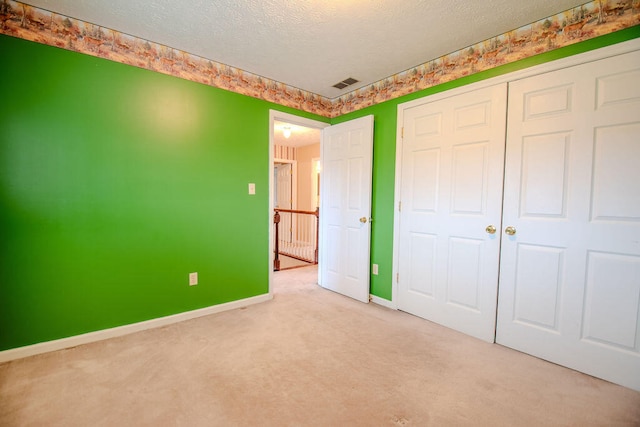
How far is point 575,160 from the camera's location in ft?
6.26

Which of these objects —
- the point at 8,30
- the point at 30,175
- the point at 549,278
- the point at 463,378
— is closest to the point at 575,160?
the point at 549,278

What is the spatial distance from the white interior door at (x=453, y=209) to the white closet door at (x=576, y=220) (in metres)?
0.11

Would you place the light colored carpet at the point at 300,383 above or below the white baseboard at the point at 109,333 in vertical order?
below

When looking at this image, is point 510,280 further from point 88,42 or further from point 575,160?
point 88,42

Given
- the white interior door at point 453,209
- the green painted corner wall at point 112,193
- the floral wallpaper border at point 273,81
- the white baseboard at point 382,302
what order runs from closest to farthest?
the floral wallpaper border at point 273,81 → the green painted corner wall at point 112,193 → the white interior door at point 453,209 → the white baseboard at point 382,302

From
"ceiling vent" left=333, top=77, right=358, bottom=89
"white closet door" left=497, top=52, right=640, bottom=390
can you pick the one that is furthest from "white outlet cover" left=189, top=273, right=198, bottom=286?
"white closet door" left=497, top=52, right=640, bottom=390

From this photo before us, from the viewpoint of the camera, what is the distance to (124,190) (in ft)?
7.66

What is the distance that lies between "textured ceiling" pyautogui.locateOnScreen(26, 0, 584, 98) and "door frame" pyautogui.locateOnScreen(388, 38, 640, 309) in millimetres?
345

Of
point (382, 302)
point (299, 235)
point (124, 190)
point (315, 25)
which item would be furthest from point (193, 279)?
point (299, 235)

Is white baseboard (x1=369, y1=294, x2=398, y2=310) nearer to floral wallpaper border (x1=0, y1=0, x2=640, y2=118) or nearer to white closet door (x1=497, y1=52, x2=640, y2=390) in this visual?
white closet door (x1=497, y1=52, x2=640, y2=390)

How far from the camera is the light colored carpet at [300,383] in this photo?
148 cm

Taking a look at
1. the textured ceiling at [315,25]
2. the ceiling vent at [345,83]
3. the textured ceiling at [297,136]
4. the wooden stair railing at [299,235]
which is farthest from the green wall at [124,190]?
the wooden stair railing at [299,235]

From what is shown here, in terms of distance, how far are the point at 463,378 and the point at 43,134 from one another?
3.42 meters

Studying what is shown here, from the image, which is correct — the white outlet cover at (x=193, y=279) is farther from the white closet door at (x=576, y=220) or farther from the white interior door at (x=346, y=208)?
the white closet door at (x=576, y=220)
